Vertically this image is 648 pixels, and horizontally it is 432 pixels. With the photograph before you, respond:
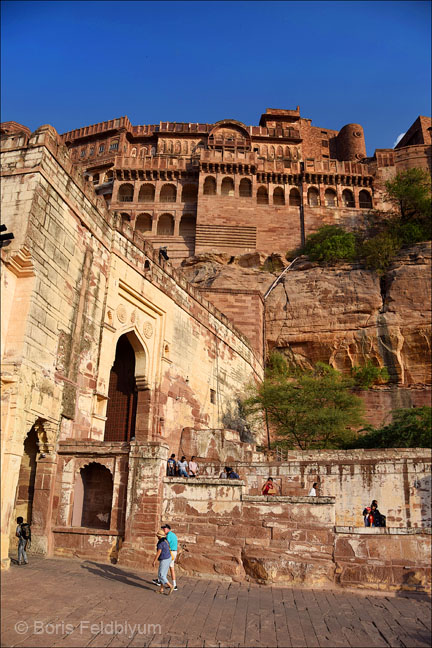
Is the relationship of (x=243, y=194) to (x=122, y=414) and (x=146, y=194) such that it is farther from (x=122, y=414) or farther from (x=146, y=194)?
(x=122, y=414)

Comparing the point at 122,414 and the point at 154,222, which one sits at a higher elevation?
the point at 154,222

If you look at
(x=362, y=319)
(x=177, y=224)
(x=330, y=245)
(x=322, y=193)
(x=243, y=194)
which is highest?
(x=322, y=193)

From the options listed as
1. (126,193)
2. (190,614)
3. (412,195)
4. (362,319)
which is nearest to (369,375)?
(362,319)

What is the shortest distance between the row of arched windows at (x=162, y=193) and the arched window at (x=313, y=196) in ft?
28.6

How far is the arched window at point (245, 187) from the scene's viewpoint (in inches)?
1559

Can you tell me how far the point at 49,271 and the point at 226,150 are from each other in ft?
112

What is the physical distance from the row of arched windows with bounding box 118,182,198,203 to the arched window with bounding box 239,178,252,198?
3506 millimetres

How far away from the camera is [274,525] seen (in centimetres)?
889

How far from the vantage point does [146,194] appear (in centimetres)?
4094

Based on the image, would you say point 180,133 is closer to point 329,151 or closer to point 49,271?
point 329,151

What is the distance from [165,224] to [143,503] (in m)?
32.8

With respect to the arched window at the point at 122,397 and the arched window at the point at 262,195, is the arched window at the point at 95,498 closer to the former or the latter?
the arched window at the point at 122,397

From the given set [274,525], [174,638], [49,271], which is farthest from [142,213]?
[174,638]

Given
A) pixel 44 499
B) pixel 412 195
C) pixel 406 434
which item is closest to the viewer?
pixel 44 499
